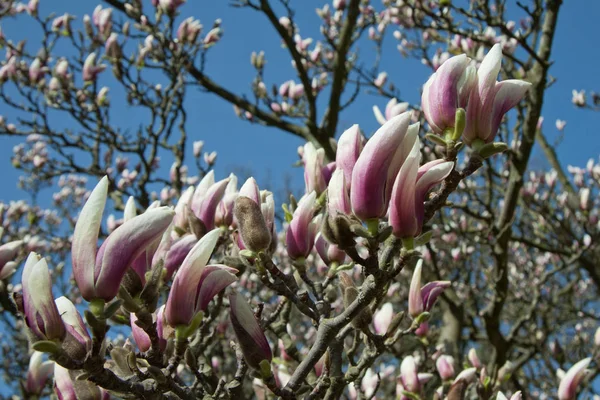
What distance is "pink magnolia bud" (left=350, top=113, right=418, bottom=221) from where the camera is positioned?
963 millimetres

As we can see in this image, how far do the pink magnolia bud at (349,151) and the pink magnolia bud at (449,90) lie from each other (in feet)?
0.49

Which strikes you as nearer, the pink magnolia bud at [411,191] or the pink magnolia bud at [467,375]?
the pink magnolia bud at [411,191]

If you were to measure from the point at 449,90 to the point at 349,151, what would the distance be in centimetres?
22

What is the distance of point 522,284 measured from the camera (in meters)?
8.56

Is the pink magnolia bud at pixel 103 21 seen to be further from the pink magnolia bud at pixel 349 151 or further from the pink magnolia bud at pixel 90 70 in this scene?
the pink magnolia bud at pixel 349 151

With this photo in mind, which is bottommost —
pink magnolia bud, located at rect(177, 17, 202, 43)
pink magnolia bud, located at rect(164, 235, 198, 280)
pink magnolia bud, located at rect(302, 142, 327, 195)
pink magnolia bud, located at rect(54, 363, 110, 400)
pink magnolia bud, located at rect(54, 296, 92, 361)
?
pink magnolia bud, located at rect(54, 363, 110, 400)

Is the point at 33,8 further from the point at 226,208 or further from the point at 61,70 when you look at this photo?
the point at 226,208

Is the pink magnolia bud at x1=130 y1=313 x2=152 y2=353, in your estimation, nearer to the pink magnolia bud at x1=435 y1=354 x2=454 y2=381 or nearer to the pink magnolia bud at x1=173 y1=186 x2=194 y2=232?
the pink magnolia bud at x1=173 y1=186 x2=194 y2=232

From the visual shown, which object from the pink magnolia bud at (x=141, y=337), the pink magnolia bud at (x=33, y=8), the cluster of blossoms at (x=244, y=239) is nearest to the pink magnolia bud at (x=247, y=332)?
the cluster of blossoms at (x=244, y=239)

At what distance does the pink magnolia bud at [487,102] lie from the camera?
42.4 inches

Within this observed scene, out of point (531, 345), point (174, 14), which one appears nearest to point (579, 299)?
point (531, 345)

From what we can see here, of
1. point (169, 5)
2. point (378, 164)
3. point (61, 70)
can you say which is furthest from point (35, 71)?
point (378, 164)

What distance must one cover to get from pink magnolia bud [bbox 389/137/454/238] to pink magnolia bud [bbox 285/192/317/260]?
38cm

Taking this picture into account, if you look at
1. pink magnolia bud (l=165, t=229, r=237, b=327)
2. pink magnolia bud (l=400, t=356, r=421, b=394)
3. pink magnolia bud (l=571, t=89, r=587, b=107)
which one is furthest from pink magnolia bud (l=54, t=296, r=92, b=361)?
pink magnolia bud (l=571, t=89, r=587, b=107)
